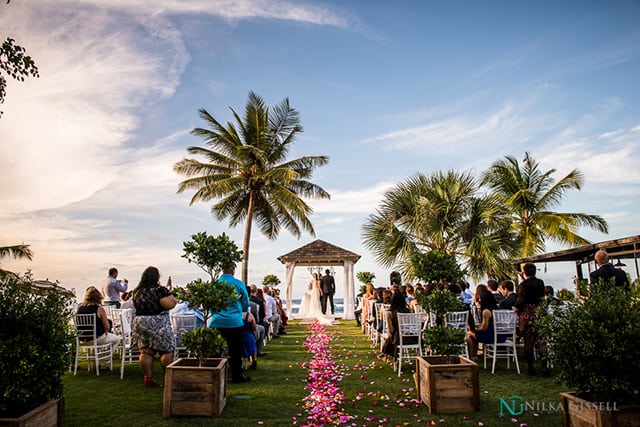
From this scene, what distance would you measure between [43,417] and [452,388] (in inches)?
165

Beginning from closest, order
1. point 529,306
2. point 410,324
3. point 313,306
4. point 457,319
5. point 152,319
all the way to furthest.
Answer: point 152,319 → point 529,306 → point 410,324 → point 457,319 → point 313,306

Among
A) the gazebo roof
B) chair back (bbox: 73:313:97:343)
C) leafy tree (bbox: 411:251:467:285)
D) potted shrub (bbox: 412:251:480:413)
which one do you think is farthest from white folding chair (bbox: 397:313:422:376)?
the gazebo roof

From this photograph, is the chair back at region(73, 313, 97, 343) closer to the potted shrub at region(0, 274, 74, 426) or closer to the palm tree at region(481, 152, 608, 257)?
the potted shrub at region(0, 274, 74, 426)

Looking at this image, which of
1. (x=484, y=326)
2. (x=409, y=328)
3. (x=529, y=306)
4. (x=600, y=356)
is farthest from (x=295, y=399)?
(x=529, y=306)

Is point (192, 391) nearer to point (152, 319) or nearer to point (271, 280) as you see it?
point (152, 319)

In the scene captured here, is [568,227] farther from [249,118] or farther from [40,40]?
[40,40]

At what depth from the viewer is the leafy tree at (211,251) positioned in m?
5.82

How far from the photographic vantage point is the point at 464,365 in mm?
4949

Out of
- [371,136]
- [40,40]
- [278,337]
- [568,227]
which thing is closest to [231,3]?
[40,40]

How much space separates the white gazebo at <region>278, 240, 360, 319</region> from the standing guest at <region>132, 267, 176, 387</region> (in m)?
15.0

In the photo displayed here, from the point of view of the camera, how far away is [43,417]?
3.63 meters

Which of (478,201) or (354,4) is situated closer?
(354,4)

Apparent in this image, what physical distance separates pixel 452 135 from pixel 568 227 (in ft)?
31.3

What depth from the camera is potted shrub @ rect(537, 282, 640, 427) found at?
11.2 feet
